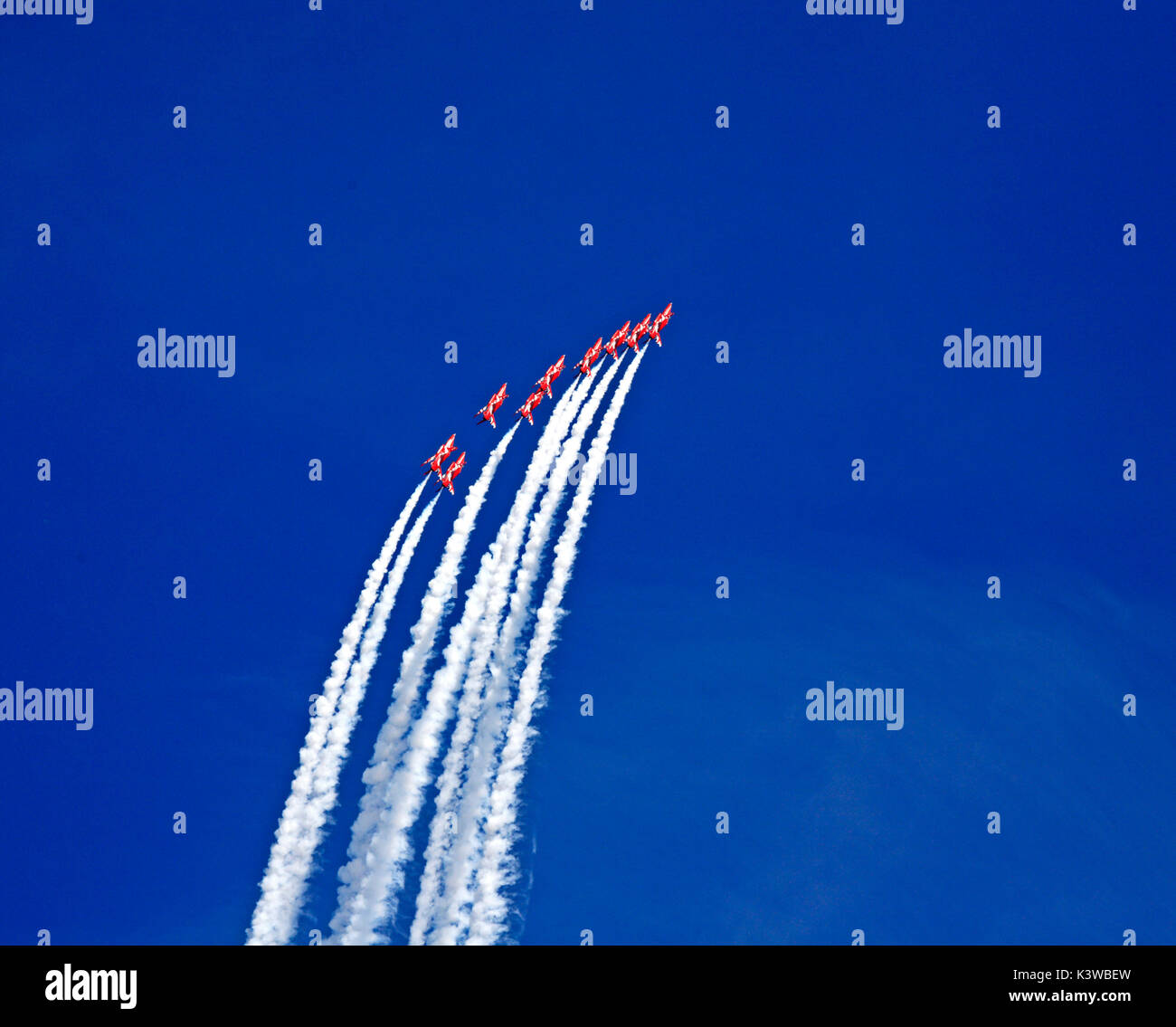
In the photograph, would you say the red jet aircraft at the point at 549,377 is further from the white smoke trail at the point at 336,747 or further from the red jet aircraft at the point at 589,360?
the white smoke trail at the point at 336,747

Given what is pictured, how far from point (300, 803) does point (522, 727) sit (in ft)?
25.8

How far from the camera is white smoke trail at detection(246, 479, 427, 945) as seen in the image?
40750 mm

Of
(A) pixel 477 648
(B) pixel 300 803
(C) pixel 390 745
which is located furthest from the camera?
(A) pixel 477 648

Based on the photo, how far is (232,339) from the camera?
4909 centimetres

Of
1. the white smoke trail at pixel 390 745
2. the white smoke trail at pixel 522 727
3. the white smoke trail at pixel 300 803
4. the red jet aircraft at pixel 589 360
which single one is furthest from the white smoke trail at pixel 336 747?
the red jet aircraft at pixel 589 360

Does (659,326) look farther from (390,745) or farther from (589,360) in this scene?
(390,745)

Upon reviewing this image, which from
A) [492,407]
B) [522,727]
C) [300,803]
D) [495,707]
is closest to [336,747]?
[300,803]

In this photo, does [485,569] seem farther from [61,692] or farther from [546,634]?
[61,692]

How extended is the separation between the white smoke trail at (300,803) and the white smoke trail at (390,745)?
164cm

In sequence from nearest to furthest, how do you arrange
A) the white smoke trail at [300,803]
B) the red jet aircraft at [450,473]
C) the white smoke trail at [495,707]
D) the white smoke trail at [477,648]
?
the white smoke trail at [495,707]
the white smoke trail at [477,648]
the white smoke trail at [300,803]
the red jet aircraft at [450,473]

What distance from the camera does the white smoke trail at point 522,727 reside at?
1575 inches

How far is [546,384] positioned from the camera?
4719 centimetres

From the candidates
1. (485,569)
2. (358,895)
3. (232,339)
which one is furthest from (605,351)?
(358,895)

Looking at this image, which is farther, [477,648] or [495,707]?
[477,648]
